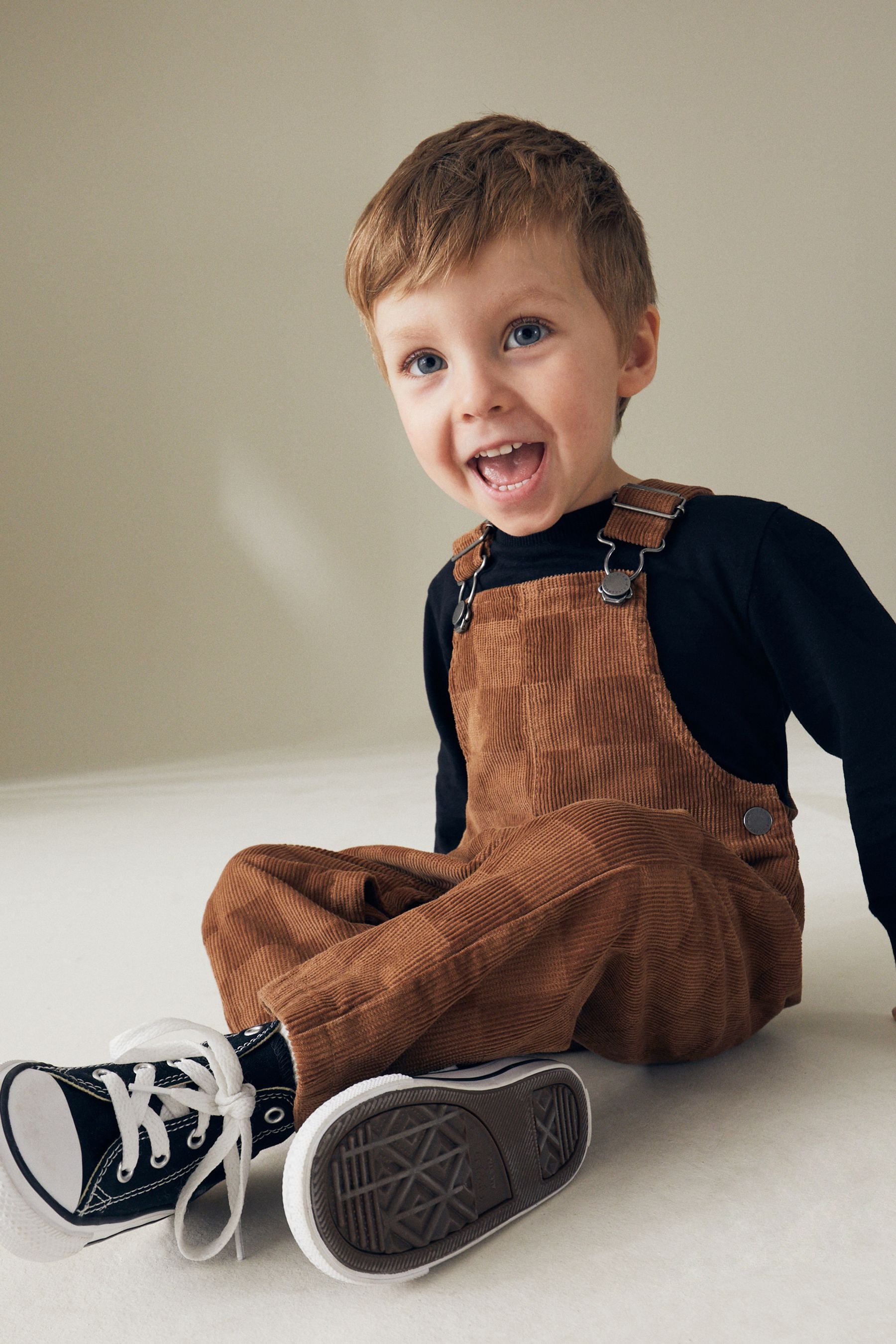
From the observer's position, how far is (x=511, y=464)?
0.86 metres

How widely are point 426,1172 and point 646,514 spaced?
0.49 meters

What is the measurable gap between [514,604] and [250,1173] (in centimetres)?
43

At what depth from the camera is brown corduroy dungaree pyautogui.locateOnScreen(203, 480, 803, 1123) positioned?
0.61 m

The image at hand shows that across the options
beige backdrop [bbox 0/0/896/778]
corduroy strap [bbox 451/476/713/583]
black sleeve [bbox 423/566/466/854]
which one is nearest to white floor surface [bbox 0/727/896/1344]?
black sleeve [bbox 423/566/466/854]

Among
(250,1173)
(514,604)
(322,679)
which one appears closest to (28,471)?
(322,679)

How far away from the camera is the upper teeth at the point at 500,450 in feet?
2.77

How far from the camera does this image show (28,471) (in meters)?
2.93

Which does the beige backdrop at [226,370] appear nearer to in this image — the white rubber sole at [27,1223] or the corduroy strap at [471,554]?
the corduroy strap at [471,554]

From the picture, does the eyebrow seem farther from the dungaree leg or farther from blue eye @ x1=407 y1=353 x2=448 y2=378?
the dungaree leg

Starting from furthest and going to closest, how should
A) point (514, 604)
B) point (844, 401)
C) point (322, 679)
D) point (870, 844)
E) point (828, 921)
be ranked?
point (322, 679) < point (844, 401) < point (828, 921) < point (514, 604) < point (870, 844)

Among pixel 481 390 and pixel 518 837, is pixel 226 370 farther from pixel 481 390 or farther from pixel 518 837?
pixel 518 837

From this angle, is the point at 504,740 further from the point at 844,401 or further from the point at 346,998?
the point at 844,401

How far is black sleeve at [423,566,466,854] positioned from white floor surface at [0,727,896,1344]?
254 mm

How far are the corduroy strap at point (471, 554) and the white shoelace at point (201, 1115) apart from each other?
0.46 m
